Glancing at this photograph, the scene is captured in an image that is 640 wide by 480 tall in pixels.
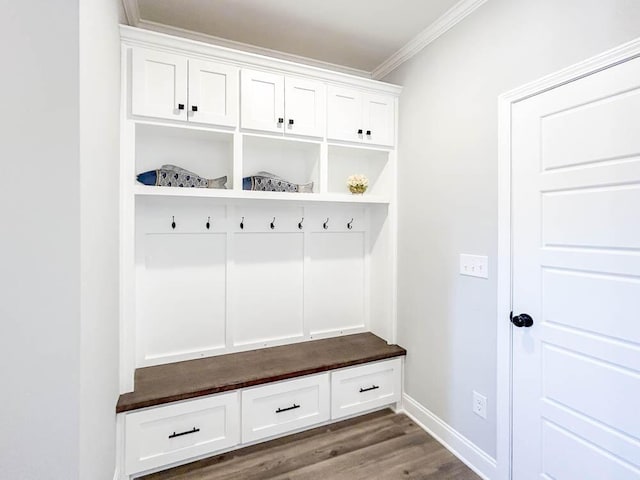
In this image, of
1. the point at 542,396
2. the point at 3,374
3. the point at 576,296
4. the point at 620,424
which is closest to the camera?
the point at 3,374

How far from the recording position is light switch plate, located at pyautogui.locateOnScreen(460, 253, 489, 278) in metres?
1.81

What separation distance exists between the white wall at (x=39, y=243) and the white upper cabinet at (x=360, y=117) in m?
1.61

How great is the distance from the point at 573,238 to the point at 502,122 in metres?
0.70

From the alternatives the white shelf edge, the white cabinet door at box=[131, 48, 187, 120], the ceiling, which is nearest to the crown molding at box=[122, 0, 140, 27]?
the ceiling

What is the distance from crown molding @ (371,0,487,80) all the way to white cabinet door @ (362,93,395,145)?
0.32m

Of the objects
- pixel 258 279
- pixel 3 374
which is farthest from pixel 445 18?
pixel 3 374

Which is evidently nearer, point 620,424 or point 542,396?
point 620,424

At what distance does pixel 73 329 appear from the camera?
0.98 meters

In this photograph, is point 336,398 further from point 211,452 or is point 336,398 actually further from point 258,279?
point 258,279

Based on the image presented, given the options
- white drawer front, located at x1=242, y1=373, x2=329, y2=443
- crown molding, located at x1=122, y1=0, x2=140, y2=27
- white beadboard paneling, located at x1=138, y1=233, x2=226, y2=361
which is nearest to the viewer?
crown molding, located at x1=122, y1=0, x2=140, y2=27

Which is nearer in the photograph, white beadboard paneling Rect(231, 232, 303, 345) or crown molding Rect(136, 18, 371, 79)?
crown molding Rect(136, 18, 371, 79)

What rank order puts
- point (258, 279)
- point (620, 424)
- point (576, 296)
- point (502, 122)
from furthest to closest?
point (258, 279), point (502, 122), point (576, 296), point (620, 424)

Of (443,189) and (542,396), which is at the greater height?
(443,189)

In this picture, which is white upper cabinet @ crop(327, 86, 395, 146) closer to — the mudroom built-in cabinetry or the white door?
the mudroom built-in cabinetry
